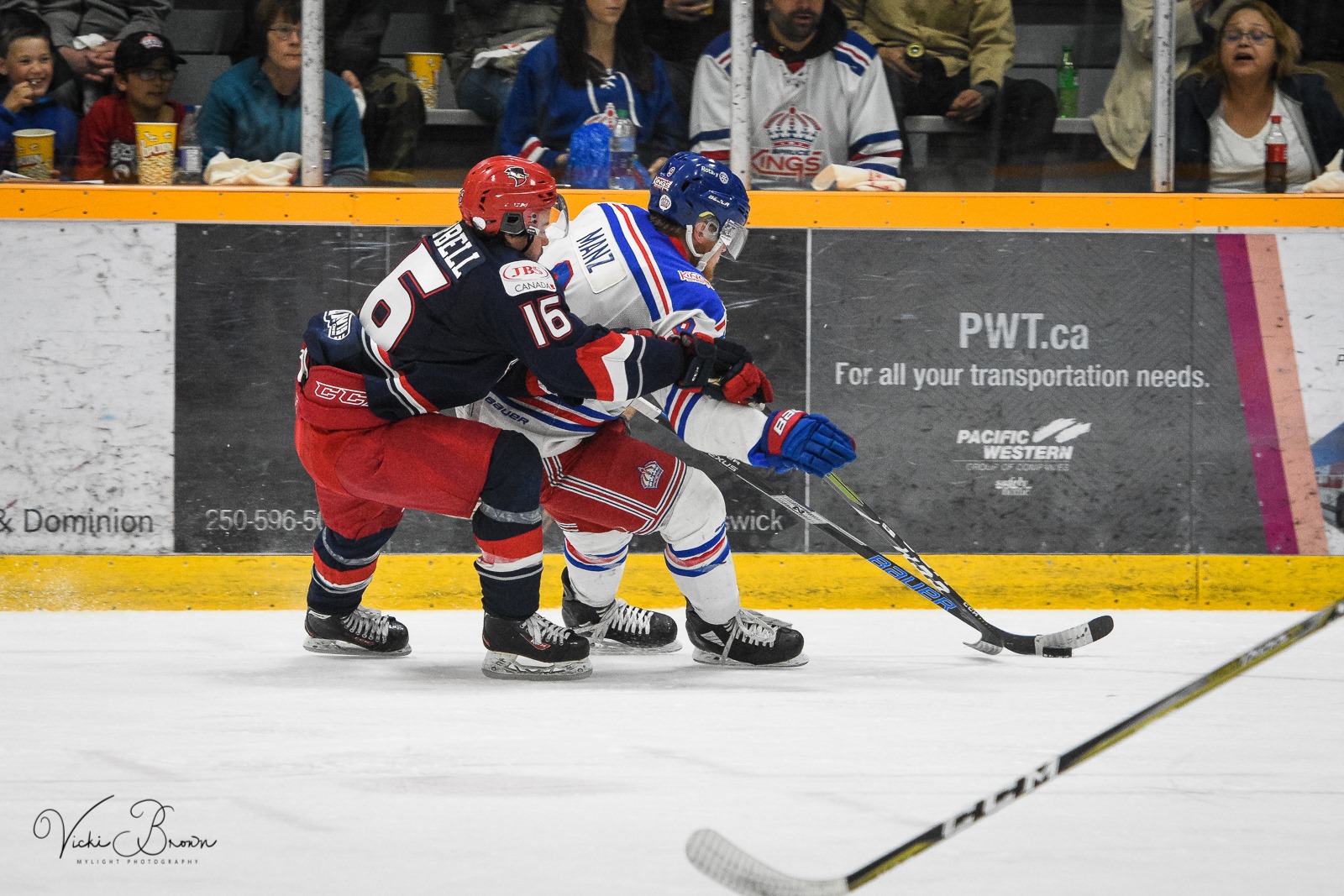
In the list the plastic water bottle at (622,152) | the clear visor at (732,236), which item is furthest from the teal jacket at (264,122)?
the clear visor at (732,236)

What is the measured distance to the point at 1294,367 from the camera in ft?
13.9

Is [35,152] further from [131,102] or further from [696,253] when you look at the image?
[696,253]

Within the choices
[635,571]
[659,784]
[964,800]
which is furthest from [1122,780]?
[635,571]

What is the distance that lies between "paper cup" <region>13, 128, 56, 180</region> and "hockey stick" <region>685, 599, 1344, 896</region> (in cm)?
341

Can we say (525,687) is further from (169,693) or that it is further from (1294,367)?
(1294,367)

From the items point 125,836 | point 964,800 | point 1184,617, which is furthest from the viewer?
point 1184,617

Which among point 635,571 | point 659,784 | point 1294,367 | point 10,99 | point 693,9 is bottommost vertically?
point 635,571

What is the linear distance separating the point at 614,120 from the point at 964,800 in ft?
9.12

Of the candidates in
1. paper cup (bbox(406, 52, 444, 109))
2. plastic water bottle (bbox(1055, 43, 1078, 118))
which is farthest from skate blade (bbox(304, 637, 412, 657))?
plastic water bottle (bbox(1055, 43, 1078, 118))

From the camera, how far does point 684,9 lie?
14.3 ft

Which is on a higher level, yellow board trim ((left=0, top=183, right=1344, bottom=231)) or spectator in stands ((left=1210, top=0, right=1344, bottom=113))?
spectator in stands ((left=1210, top=0, right=1344, bottom=113))

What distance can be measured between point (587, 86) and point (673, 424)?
1579mm

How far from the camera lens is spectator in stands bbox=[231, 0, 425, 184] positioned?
4.26 metres

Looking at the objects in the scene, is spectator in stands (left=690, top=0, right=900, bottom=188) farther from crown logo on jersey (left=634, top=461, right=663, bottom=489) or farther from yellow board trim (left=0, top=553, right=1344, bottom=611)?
crown logo on jersey (left=634, top=461, right=663, bottom=489)
